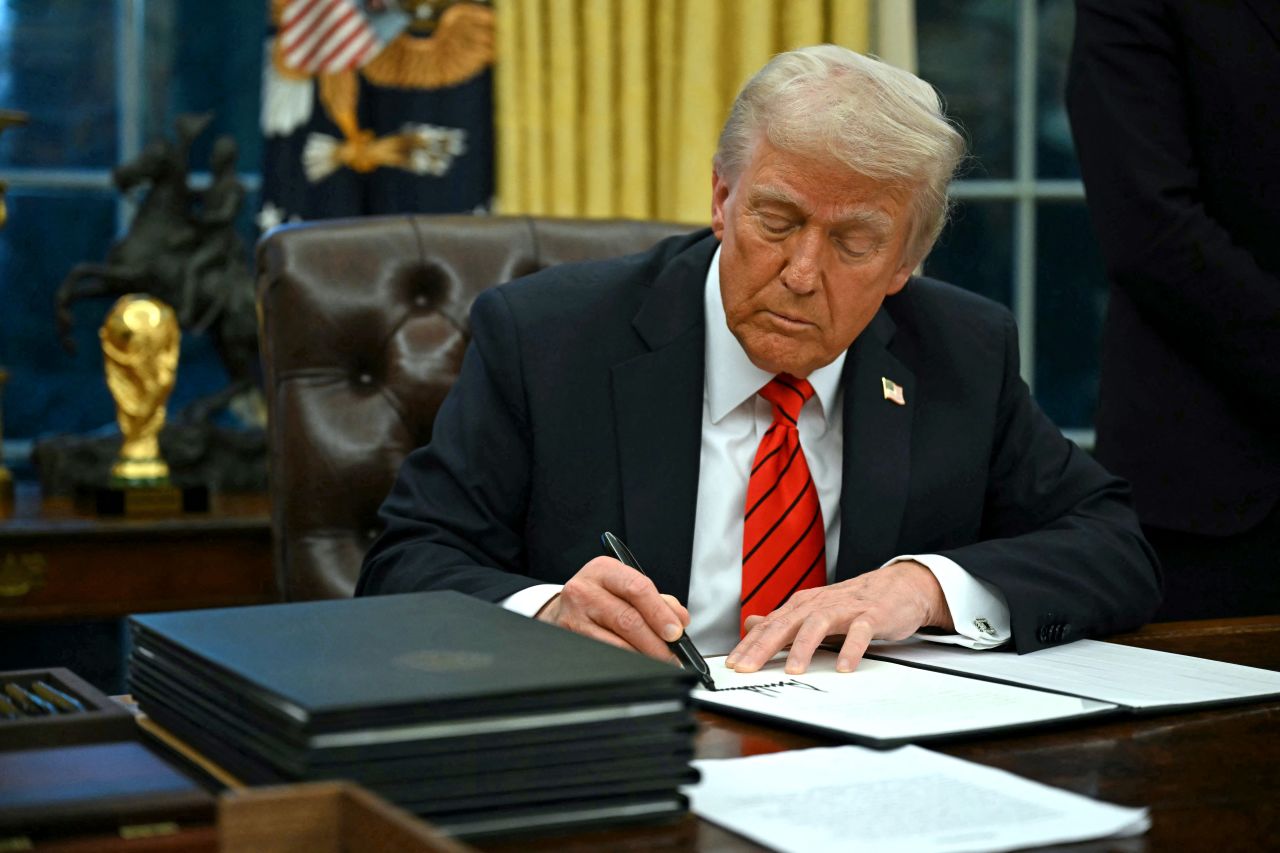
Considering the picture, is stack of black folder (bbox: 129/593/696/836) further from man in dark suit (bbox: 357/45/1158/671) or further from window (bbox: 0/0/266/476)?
window (bbox: 0/0/266/476)

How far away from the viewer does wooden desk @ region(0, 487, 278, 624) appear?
2926 millimetres

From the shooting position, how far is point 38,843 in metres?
0.77

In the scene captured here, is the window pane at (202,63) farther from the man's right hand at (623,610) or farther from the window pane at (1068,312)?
the man's right hand at (623,610)

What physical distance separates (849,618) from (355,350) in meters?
1.00

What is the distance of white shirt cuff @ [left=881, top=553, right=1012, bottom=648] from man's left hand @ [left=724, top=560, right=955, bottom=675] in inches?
0.4

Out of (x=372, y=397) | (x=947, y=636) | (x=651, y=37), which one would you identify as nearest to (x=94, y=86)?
(x=651, y=37)

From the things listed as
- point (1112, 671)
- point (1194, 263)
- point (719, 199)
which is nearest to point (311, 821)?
point (1112, 671)

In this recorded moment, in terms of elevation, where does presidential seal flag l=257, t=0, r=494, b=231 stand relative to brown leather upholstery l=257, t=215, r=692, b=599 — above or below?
above

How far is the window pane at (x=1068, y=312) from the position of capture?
4.30 m

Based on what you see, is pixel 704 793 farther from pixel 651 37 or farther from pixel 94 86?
pixel 94 86

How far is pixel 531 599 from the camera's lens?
1.60 metres

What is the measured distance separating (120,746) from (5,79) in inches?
131

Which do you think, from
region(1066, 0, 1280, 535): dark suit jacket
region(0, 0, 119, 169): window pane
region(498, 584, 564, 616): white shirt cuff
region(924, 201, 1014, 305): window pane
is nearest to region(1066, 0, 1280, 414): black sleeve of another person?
region(1066, 0, 1280, 535): dark suit jacket

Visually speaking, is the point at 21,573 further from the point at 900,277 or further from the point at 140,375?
the point at 900,277
